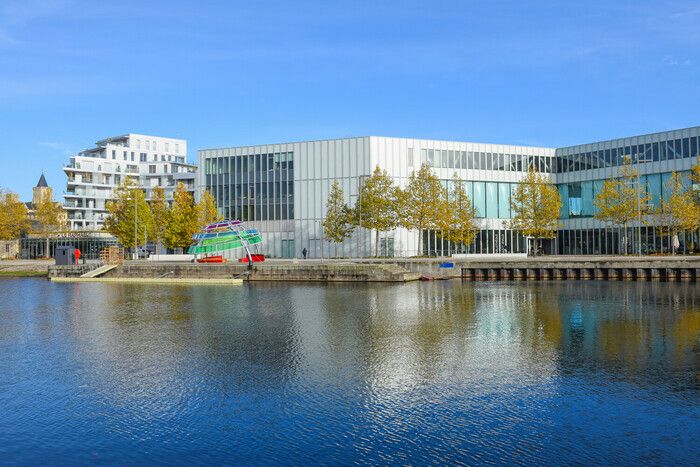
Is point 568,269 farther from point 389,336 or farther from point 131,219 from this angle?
point 131,219

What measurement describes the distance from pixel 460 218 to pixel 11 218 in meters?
73.7

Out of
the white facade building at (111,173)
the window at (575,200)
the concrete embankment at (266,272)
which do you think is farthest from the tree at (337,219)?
the white facade building at (111,173)

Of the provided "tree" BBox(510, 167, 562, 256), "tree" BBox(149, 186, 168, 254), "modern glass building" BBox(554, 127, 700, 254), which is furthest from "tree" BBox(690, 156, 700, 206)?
"tree" BBox(149, 186, 168, 254)

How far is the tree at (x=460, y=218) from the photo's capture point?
84.5 meters

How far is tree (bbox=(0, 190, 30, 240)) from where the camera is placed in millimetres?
107450

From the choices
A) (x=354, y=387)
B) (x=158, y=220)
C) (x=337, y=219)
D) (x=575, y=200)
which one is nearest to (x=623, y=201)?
(x=575, y=200)

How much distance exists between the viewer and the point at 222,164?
101625mm

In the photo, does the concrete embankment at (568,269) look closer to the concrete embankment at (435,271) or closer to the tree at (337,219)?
the concrete embankment at (435,271)

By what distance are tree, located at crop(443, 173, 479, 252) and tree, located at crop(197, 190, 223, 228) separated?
32.7m

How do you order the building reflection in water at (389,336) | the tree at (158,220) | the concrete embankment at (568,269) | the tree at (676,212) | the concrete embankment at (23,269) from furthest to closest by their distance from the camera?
the tree at (158,220) < the concrete embankment at (23,269) < the tree at (676,212) < the concrete embankment at (568,269) < the building reflection in water at (389,336)

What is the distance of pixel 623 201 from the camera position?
8225 centimetres

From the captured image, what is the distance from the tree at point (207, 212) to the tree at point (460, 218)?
32.7m

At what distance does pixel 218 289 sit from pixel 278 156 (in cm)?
→ 4247

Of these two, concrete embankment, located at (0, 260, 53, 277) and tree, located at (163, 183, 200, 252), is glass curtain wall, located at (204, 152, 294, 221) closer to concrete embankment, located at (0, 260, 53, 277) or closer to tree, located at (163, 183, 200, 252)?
tree, located at (163, 183, 200, 252)
